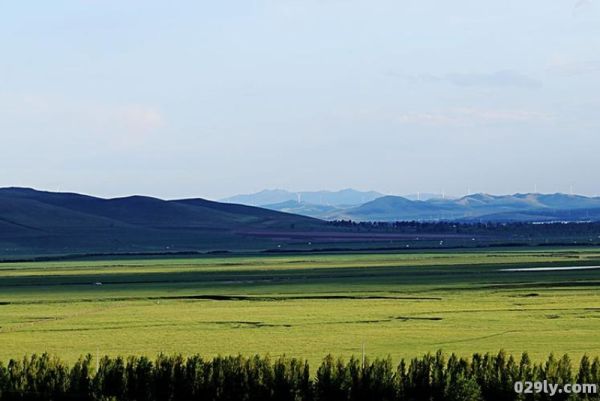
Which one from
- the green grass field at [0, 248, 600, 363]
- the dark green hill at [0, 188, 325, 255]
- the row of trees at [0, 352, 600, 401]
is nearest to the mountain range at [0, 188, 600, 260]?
the dark green hill at [0, 188, 325, 255]

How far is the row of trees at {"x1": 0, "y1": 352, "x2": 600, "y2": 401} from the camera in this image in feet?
80.8

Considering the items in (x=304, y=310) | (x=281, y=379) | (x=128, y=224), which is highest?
(x=128, y=224)

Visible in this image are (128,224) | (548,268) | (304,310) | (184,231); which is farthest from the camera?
(128,224)

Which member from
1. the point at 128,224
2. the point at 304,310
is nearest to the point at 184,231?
the point at 128,224

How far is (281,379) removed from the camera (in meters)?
25.6

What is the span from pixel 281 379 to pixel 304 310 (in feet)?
75.0

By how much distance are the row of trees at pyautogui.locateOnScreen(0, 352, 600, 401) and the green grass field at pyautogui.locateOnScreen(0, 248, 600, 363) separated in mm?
7073

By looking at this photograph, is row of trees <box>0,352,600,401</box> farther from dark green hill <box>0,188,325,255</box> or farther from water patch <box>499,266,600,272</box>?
dark green hill <box>0,188,325,255</box>

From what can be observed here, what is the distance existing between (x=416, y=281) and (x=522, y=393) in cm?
4191

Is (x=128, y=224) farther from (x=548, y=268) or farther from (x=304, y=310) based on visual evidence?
(x=304, y=310)

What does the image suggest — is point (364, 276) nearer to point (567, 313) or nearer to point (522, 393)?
point (567, 313)

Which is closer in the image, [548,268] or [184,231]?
[548,268]

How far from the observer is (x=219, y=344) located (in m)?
36.8

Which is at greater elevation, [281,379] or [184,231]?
[184,231]
